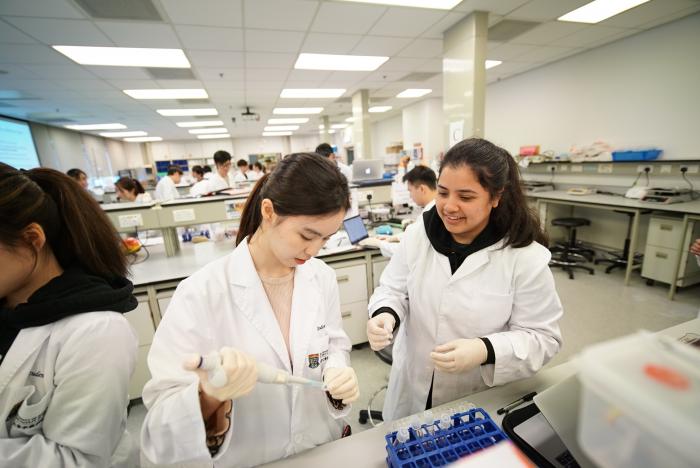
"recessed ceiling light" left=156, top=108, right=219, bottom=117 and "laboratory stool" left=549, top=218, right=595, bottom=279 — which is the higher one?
"recessed ceiling light" left=156, top=108, right=219, bottom=117

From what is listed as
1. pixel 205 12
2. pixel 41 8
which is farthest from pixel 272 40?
pixel 41 8

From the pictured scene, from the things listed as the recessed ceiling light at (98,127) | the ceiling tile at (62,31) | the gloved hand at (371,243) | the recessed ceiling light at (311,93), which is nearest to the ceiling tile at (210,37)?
the ceiling tile at (62,31)

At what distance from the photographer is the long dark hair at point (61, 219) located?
74cm

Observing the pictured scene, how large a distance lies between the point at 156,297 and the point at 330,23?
120 inches

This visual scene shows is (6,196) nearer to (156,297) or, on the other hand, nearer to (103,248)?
(103,248)

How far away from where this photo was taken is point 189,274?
201cm

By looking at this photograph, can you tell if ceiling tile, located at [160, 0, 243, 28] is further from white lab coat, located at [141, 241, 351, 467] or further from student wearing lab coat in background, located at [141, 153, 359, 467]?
white lab coat, located at [141, 241, 351, 467]

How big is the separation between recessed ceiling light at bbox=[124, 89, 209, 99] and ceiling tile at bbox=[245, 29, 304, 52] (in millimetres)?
2327

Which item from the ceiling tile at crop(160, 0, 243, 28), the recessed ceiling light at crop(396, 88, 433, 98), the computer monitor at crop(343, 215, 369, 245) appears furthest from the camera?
the recessed ceiling light at crop(396, 88, 433, 98)

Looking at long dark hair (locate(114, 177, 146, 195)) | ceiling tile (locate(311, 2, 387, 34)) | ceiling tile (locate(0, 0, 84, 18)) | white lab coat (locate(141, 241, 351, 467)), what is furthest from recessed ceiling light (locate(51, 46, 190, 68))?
white lab coat (locate(141, 241, 351, 467))

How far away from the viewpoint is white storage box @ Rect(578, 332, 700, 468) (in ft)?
0.79

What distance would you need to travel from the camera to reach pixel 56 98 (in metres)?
5.28

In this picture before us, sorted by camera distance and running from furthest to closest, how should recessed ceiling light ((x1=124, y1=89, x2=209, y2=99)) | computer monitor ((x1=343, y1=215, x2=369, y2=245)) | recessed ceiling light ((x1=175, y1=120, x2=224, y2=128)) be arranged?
1. recessed ceiling light ((x1=175, y1=120, x2=224, y2=128))
2. recessed ceiling light ((x1=124, y1=89, x2=209, y2=99))
3. computer monitor ((x1=343, y1=215, x2=369, y2=245))

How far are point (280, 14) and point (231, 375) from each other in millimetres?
3353
